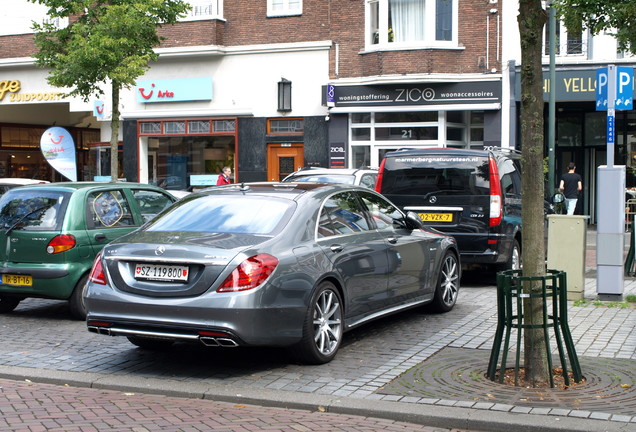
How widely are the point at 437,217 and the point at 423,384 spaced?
5.63 m

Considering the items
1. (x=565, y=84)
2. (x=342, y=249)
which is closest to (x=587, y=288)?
(x=342, y=249)

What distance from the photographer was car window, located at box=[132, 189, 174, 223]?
10.7m

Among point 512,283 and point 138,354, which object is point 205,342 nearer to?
point 138,354

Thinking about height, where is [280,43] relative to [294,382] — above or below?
above

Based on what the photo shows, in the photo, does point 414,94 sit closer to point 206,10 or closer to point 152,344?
point 206,10

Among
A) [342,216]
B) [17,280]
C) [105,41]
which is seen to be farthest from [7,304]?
[105,41]

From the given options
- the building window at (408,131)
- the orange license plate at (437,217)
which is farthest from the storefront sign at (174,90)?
the orange license plate at (437,217)

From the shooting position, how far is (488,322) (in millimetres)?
9180

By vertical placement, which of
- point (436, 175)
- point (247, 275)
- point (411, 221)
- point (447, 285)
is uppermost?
point (436, 175)

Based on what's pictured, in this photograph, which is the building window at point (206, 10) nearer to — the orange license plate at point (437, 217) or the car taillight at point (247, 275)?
the orange license plate at point (437, 217)

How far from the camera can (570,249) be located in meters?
10.6

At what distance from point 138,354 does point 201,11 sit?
18.9m

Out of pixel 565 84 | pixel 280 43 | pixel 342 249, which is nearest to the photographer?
pixel 342 249

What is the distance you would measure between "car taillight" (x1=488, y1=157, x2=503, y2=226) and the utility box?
1050 mm
